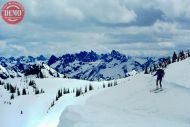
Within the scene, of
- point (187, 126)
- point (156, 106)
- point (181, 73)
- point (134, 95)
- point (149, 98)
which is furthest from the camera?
point (181, 73)

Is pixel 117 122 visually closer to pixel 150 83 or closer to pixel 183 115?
pixel 183 115

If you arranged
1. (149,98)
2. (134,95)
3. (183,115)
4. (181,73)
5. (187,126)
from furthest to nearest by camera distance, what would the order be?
(181,73) < (134,95) < (149,98) < (183,115) < (187,126)

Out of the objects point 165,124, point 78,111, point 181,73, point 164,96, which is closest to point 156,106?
point 164,96

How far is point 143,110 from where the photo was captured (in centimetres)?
8225

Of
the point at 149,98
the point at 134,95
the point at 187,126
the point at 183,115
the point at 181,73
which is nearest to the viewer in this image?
the point at 187,126

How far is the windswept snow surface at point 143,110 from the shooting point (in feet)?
199

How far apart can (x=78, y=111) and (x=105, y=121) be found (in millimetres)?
13975

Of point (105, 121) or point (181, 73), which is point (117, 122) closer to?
point (105, 121)

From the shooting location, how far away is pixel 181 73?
374 feet

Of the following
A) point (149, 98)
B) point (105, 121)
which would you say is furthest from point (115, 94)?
point (105, 121)

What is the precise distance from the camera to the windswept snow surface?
199 ft

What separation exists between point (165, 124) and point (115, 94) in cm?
6191

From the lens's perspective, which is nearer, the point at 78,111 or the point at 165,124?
the point at 165,124

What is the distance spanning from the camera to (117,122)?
5919cm
